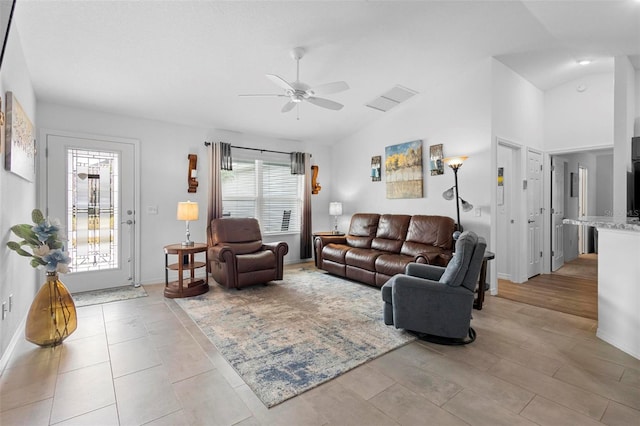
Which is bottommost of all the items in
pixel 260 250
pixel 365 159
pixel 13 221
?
pixel 260 250

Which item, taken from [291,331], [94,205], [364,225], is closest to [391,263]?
[364,225]

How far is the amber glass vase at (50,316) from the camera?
8.34ft

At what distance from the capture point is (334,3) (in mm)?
2777

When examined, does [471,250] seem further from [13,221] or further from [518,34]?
[13,221]

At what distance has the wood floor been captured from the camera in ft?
11.6

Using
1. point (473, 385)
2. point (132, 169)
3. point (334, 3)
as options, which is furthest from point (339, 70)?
point (473, 385)

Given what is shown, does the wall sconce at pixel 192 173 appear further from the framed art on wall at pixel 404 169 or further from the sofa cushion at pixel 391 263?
the framed art on wall at pixel 404 169

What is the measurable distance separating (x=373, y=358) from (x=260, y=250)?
2.85 metres

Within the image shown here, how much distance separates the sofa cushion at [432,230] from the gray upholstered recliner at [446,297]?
1.48 metres

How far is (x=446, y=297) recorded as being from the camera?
261 centimetres

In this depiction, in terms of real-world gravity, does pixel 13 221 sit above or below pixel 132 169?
below

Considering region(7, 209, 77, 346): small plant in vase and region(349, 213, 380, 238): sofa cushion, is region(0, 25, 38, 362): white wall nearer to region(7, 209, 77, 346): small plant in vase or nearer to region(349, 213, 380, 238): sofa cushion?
region(7, 209, 77, 346): small plant in vase

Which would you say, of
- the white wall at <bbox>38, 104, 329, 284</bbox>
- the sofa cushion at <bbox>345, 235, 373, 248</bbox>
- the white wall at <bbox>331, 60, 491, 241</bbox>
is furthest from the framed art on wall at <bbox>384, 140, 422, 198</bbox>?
the white wall at <bbox>38, 104, 329, 284</bbox>

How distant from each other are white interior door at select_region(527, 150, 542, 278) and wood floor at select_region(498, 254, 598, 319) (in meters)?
0.25
